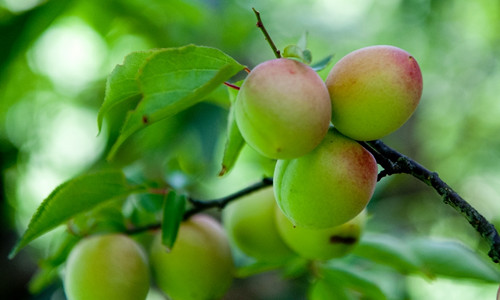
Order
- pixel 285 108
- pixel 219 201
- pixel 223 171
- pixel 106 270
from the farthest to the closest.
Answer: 1. pixel 219 201
2. pixel 106 270
3. pixel 223 171
4. pixel 285 108

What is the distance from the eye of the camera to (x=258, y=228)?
840 mm

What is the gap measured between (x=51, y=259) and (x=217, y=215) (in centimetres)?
74

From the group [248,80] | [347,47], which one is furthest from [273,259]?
[347,47]

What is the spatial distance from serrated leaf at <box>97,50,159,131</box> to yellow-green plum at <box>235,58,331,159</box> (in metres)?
0.12

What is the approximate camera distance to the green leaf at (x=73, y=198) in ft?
2.12

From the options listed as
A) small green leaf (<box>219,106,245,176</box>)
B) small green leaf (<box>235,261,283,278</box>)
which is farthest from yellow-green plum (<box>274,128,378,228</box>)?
small green leaf (<box>235,261,283,278</box>)

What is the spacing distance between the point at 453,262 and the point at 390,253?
0.40 ft

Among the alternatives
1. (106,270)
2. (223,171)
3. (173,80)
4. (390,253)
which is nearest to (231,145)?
(223,171)

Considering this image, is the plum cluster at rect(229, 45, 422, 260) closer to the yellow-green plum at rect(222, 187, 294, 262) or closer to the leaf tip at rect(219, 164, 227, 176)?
the leaf tip at rect(219, 164, 227, 176)

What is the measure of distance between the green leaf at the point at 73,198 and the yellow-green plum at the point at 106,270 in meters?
0.08

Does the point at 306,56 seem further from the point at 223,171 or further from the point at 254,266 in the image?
the point at 254,266

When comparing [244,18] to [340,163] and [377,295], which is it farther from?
[340,163]

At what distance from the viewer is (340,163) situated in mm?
522

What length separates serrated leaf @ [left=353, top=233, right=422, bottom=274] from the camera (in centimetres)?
85
